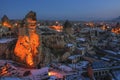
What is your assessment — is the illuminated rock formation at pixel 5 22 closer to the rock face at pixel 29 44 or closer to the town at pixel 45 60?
the town at pixel 45 60

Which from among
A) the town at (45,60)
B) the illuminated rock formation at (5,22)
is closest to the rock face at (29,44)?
the town at (45,60)

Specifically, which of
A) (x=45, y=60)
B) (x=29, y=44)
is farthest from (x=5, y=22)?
(x=45, y=60)

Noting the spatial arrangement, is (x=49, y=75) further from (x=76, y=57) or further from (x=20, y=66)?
(x=76, y=57)

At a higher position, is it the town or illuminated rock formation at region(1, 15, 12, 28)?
illuminated rock formation at region(1, 15, 12, 28)

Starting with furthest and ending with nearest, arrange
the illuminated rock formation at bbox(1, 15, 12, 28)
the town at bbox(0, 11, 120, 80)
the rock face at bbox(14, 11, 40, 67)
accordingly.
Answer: the illuminated rock formation at bbox(1, 15, 12, 28) → the rock face at bbox(14, 11, 40, 67) → the town at bbox(0, 11, 120, 80)

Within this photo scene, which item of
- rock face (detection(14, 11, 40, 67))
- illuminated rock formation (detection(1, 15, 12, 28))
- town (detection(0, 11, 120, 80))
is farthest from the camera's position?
illuminated rock formation (detection(1, 15, 12, 28))

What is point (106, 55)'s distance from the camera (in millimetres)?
38188

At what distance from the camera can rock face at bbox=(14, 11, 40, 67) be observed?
29375mm

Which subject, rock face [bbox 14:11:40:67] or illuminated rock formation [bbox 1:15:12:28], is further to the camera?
illuminated rock formation [bbox 1:15:12:28]

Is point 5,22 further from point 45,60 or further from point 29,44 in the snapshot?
point 45,60

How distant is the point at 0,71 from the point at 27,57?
3919 mm

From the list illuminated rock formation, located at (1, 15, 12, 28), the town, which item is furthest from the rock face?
illuminated rock formation, located at (1, 15, 12, 28)

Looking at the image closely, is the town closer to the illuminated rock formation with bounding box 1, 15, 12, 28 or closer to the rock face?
the rock face

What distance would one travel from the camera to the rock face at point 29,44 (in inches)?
1156
